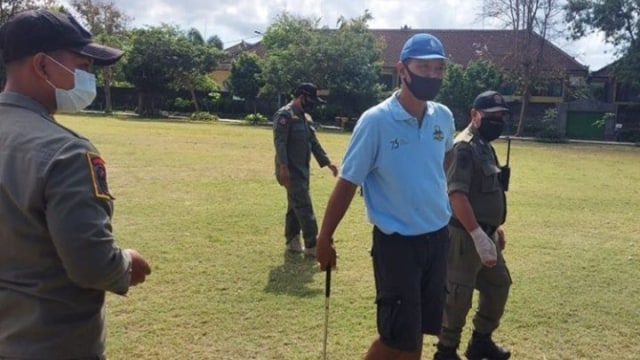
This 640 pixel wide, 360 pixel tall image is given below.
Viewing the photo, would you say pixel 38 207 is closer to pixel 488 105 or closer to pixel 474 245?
pixel 474 245

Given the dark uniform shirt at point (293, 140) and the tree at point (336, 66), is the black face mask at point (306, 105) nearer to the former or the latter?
the dark uniform shirt at point (293, 140)

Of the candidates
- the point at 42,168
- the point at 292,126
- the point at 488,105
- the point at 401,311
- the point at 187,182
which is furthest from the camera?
the point at 187,182

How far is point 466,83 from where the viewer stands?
4272 centimetres

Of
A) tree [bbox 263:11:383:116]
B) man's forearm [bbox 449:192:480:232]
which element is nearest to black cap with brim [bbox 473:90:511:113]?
man's forearm [bbox 449:192:480:232]

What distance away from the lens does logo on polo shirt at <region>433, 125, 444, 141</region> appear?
12.0 ft

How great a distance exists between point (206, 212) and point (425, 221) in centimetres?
686

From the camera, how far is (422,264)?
350 centimetres

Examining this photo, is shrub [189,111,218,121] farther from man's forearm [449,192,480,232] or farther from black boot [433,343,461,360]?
man's forearm [449,192,480,232]

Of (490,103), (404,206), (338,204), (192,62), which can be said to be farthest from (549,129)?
(338,204)

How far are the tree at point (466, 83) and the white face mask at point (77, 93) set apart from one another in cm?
4168

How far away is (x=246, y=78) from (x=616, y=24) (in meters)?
27.9

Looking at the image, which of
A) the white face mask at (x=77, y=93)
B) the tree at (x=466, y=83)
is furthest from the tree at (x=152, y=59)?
the white face mask at (x=77, y=93)

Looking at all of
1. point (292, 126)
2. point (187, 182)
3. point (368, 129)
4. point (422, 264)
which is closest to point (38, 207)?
point (368, 129)

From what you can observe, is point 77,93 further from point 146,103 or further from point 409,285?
point 146,103
